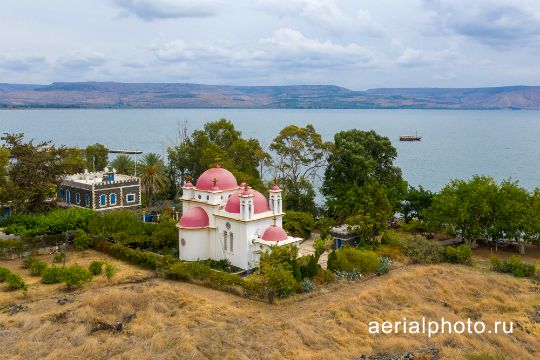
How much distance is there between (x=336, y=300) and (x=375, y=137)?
20271mm

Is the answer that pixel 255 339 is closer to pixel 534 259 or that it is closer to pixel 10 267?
pixel 10 267

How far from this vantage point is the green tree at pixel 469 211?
3312 centimetres

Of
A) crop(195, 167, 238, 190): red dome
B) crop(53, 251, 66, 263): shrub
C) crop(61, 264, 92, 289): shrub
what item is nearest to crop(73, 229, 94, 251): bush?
crop(53, 251, 66, 263): shrub

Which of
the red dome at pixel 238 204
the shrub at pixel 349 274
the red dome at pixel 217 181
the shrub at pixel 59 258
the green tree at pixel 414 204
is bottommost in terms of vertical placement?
the shrub at pixel 59 258

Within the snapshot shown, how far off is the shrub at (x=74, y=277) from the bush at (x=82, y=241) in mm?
7792

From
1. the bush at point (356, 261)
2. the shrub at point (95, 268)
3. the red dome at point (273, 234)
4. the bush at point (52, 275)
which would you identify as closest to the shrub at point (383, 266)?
the bush at point (356, 261)

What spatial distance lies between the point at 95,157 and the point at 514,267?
136ft

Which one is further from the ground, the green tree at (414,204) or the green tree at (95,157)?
the green tree at (95,157)

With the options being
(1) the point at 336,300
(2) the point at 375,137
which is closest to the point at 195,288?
(1) the point at 336,300

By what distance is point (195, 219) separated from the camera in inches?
1193

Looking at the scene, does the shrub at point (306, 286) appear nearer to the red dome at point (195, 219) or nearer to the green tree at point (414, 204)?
the red dome at point (195, 219)

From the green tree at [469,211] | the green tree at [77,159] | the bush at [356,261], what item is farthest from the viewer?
the green tree at [77,159]

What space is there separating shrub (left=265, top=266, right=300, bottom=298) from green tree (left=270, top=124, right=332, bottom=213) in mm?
A: 17201

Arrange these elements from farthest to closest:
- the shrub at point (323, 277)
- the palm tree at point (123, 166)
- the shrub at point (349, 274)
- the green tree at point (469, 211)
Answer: the palm tree at point (123, 166)
the green tree at point (469, 211)
the shrub at point (349, 274)
the shrub at point (323, 277)
